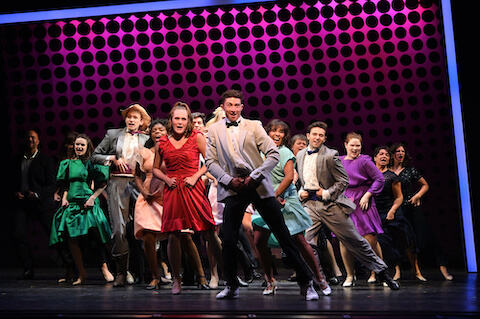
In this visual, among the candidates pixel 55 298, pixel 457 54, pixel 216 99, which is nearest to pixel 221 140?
pixel 55 298

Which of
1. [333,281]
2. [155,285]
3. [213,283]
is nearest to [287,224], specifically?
[213,283]

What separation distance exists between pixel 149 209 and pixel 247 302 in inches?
59.4

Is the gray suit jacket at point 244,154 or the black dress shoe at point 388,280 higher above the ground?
the gray suit jacket at point 244,154

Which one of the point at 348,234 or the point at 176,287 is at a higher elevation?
the point at 348,234

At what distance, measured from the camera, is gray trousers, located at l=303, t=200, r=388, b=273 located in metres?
5.04

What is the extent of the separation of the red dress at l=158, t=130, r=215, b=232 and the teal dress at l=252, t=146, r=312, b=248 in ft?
1.51

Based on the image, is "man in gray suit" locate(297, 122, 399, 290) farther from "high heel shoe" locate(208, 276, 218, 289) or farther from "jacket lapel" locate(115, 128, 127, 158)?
"jacket lapel" locate(115, 128, 127, 158)

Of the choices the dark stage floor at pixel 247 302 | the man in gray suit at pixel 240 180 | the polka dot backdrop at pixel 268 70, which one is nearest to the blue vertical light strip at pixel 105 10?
the polka dot backdrop at pixel 268 70

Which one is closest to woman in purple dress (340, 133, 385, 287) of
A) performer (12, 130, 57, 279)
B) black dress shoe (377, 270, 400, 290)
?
black dress shoe (377, 270, 400, 290)

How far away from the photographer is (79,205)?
590cm

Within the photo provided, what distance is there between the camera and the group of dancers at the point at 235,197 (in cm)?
434

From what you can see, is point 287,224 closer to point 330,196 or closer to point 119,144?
point 330,196

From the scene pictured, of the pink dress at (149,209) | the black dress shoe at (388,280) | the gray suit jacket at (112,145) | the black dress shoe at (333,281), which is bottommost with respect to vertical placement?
the black dress shoe at (333,281)

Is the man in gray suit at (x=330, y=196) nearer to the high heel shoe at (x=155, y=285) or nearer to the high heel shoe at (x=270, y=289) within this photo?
the high heel shoe at (x=270, y=289)
